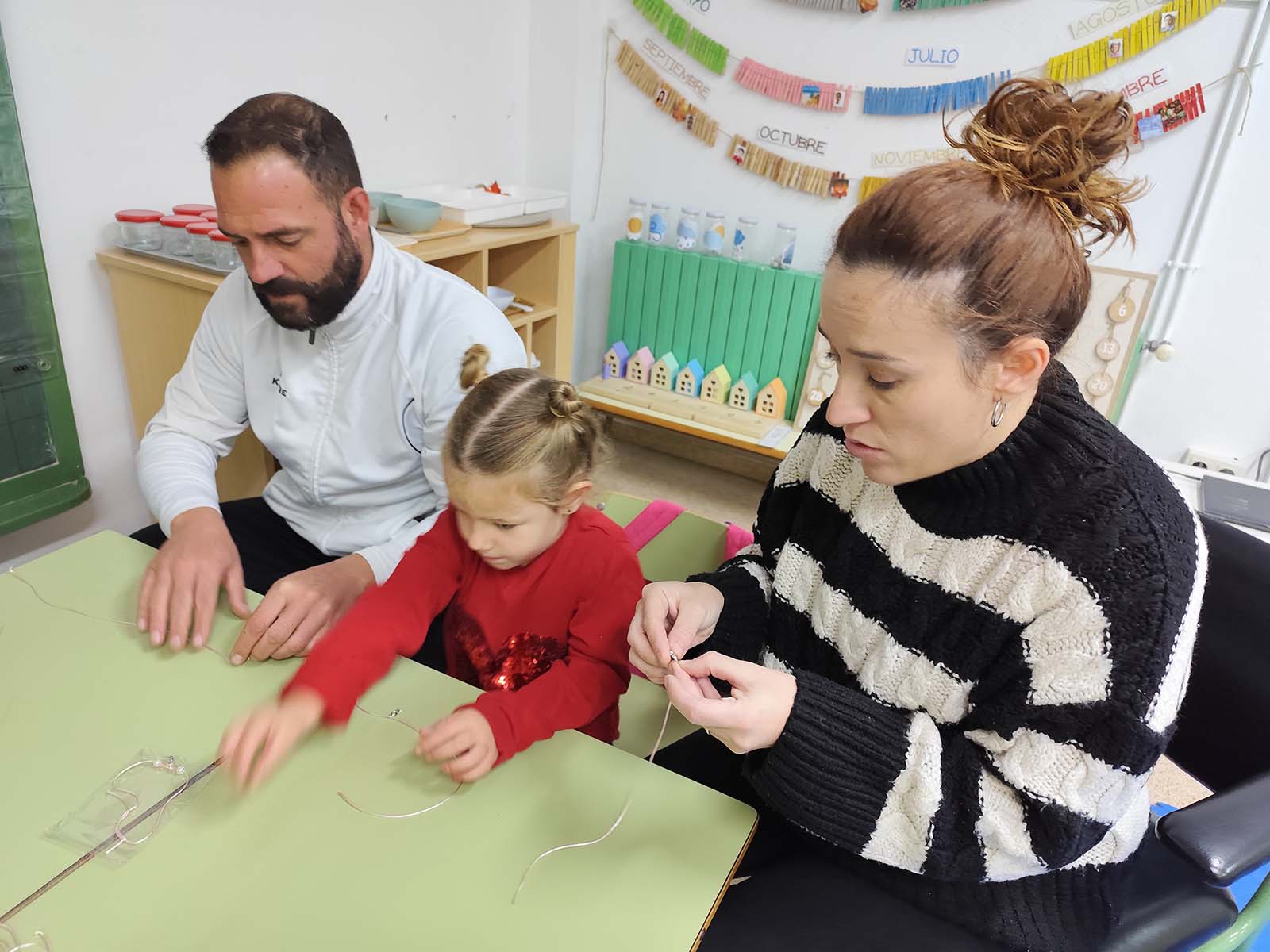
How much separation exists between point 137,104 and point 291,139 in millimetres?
924

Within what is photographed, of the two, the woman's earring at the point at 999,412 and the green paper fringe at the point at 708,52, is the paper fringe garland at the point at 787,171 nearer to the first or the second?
the green paper fringe at the point at 708,52

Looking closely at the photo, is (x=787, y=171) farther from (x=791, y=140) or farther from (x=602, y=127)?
(x=602, y=127)

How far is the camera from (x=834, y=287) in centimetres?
77

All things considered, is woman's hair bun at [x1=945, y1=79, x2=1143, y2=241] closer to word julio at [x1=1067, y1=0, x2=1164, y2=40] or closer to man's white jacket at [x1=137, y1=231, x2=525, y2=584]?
man's white jacket at [x1=137, y1=231, x2=525, y2=584]

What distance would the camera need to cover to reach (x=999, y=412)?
0.78m

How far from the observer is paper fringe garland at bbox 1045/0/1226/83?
2.10 meters

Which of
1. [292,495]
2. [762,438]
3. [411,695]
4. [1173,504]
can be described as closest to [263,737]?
[411,695]

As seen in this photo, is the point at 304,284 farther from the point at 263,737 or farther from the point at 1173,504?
the point at 1173,504

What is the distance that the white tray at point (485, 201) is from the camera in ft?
7.74

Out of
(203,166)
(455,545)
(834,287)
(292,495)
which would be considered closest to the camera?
(834,287)

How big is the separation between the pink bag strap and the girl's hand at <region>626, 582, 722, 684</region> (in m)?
0.68

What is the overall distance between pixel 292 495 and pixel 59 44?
40.4 inches

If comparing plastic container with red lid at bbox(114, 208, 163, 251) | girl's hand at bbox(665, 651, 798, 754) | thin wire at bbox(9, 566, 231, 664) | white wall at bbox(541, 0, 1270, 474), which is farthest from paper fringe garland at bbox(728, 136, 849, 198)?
thin wire at bbox(9, 566, 231, 664)

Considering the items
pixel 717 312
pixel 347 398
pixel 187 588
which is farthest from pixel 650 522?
pixel 717 312
